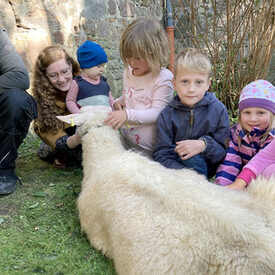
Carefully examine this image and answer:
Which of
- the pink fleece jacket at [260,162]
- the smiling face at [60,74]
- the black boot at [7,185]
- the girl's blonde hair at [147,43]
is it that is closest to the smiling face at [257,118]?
the pink fleece jacket at [260,162]

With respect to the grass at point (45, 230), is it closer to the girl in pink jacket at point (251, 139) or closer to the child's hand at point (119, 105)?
the child's hand at point (119, 105)

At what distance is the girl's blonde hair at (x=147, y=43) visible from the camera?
2.78 metres

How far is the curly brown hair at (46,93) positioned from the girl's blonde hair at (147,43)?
927 millimetres

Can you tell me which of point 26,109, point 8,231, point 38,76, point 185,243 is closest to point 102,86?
point 38,76

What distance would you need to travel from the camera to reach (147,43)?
2.78 meters

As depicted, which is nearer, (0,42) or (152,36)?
(152,36)

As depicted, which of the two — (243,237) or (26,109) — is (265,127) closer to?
(243,237)

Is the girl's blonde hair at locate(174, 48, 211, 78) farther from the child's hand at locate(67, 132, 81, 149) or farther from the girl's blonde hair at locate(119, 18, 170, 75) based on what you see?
the child's hand at locate(67, 132, 81, 149)

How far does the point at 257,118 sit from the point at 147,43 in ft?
3.51

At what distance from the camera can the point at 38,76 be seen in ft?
11.3

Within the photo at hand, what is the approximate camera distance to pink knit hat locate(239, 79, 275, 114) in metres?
2.49

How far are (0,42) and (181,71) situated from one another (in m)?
1.66

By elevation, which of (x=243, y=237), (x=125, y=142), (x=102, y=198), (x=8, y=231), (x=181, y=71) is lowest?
(x=8, y=231)

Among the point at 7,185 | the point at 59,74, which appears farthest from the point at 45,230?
the point at 59,74
